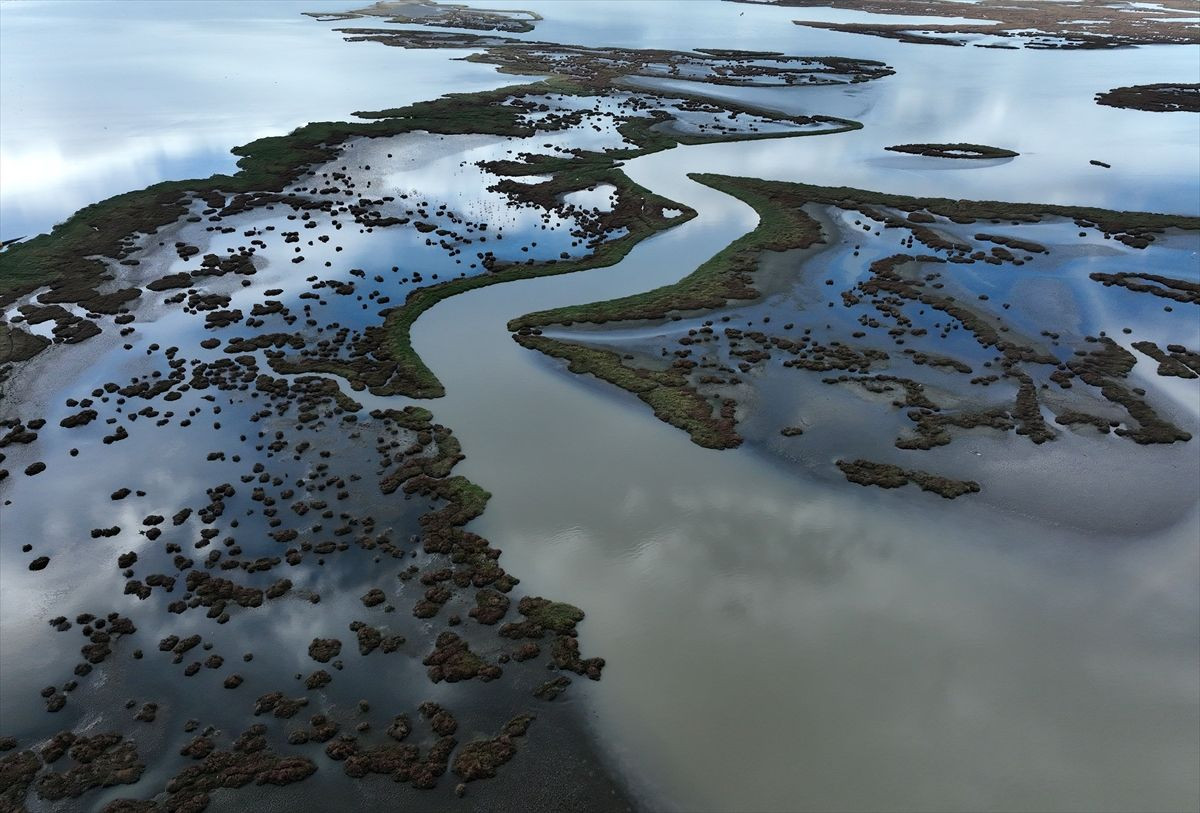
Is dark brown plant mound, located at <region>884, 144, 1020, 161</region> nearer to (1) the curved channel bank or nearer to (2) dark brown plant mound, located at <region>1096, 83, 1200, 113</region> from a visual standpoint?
(2) dark brown plant mound, located at <region>1096, 83, 1200, 113</region>

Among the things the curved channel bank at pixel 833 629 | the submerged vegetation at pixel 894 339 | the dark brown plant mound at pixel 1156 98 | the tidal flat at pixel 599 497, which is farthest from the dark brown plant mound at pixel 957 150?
the curved channel bank at pixel 833 629

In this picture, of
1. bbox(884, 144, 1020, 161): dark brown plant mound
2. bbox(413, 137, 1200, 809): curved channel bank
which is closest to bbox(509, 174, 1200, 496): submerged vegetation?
bbox(413, 137, 1200, 809): curved channel bank

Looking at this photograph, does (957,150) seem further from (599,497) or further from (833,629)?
(833,629)

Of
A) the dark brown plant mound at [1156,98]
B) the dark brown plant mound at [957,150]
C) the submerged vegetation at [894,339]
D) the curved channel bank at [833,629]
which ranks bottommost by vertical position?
the curved channel bank at [833,629]

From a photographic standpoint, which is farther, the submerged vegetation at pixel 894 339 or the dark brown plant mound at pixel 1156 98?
the dark brown plant mound at pixel 1156 98

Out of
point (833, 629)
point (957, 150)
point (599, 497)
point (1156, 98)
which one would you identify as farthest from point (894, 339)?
point (1156, 98)

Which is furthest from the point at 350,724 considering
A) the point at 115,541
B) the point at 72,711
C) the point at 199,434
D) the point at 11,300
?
the point at 11,300

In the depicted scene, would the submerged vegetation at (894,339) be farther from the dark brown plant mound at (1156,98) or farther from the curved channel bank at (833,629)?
the dark brown plant mound at (1156,98)
